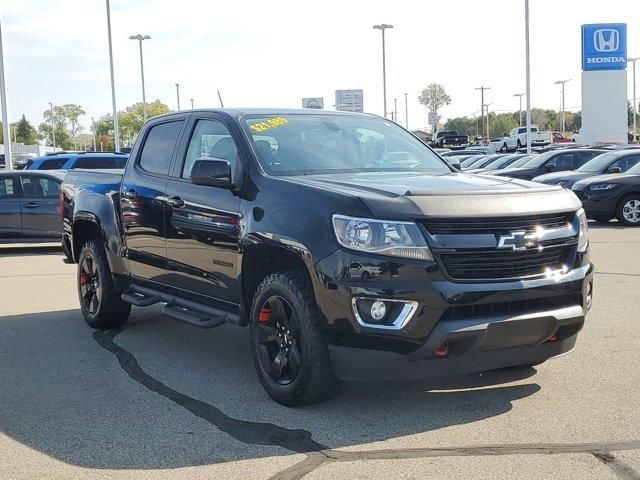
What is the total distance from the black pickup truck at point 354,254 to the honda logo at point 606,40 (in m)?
48.6

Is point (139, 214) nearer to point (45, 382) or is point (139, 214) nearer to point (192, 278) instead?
point (192, 278)

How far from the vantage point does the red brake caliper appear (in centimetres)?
511

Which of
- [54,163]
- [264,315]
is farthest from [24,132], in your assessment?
[264,315]

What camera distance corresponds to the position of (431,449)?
423 centimetres

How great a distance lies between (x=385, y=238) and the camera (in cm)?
444

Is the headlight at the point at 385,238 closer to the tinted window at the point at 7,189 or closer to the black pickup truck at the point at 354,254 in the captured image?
the black pickup truck at the point at 354,254

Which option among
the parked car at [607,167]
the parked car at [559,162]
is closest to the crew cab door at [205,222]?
the parked car at [607,167]

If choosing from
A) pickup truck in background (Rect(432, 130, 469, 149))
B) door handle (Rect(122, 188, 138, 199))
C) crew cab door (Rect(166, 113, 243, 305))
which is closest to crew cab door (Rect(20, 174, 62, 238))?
door handle (Rect(122, 188, 138, 199))

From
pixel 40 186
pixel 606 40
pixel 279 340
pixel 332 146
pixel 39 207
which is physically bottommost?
pixel 279 340

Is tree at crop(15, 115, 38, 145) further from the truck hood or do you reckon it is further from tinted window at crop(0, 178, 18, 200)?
the truck hood

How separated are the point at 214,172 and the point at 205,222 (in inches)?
20.0

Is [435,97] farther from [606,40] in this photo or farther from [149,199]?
[149,199]

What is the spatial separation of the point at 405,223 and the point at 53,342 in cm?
406

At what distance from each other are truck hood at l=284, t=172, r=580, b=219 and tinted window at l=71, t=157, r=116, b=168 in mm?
14198
